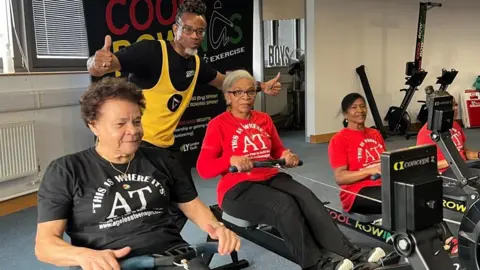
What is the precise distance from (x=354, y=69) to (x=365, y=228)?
518cm

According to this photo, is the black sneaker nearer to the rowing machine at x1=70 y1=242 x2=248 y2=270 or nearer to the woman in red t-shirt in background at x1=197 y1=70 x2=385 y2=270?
the woman in red t-shirt in background at x1=197 y1=70 x2=385 y2=270

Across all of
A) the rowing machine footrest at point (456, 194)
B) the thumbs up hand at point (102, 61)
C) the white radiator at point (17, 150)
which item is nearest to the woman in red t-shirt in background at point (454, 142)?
the rowing machine footrest at point (456, 194)

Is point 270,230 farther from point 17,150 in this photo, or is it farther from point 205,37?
point 205,37

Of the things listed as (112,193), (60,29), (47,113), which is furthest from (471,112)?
(112,193)

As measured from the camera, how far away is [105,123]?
63.2 inches

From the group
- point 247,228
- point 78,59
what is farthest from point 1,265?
point 78,59

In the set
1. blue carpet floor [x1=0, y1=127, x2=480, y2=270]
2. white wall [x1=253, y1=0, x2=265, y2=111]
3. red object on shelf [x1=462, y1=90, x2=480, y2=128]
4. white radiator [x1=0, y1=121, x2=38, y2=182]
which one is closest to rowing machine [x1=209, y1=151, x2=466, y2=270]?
blue carpet floor [x1=0, y1=127, x2=480, y2=270]

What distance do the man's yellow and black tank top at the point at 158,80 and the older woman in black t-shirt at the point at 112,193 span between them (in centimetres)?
65

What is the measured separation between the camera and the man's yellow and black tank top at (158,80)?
7.62ft

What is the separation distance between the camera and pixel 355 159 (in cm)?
289

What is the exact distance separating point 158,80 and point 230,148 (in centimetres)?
56

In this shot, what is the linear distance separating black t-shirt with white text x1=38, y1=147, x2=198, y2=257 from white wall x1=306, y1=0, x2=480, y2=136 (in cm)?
572

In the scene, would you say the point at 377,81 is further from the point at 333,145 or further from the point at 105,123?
the point at 105,123

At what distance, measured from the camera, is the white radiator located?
153 inches
